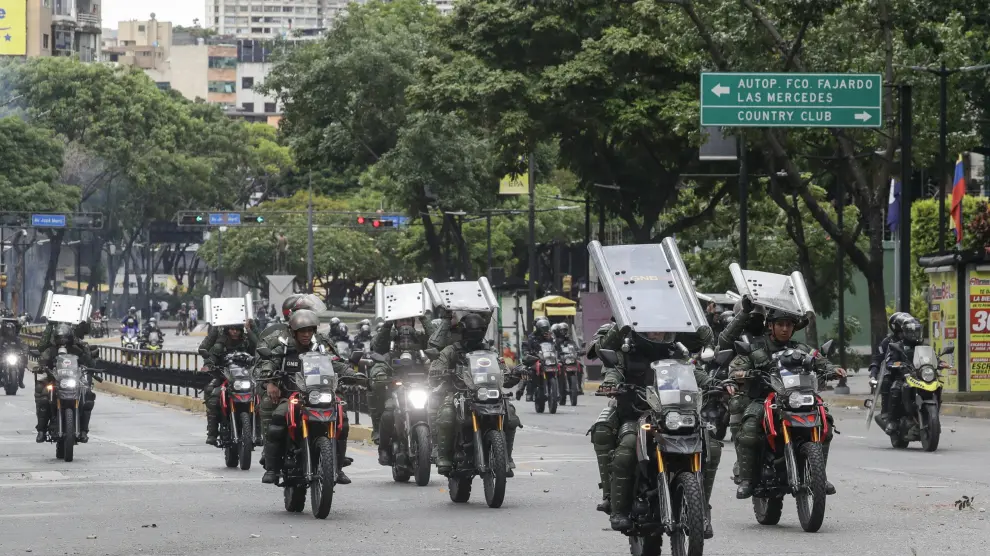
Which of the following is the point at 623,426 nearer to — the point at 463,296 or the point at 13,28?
the point at 463,296

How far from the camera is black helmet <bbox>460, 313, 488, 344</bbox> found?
50.0 feet

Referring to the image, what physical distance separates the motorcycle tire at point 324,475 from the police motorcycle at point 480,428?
131 centimetres

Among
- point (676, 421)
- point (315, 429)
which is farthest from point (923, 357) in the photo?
point (676, 421)

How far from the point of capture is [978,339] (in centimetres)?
3077

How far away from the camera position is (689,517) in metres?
9.79

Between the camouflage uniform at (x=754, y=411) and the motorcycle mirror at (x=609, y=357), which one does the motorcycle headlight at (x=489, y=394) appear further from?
the motorcycle mirror at (x=609, y=357)

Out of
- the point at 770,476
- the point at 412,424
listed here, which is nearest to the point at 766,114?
the point at 412,424

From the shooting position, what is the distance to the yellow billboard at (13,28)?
117m

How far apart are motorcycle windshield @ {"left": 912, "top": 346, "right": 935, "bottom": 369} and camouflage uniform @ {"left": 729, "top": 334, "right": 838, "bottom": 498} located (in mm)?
8084

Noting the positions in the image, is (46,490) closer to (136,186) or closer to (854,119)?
(854,119)

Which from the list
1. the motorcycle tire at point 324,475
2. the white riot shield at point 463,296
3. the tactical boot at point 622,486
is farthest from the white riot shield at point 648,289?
the white riot shield at point 463,296

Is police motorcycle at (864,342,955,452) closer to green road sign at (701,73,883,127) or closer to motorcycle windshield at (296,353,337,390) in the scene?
motorcycle windshield at (296,353,337,390)

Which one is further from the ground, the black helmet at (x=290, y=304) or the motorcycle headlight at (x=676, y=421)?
the black helmet at (x=290, y=304)

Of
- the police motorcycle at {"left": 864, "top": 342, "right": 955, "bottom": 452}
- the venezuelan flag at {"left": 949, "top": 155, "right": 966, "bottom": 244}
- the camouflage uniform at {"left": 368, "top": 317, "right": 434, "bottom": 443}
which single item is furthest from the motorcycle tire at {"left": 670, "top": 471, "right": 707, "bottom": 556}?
the venezuelan flag at {"left": 949, "top": 155, "right": 966, "bottom": 244}
